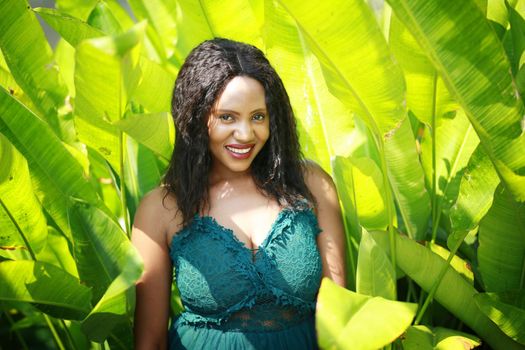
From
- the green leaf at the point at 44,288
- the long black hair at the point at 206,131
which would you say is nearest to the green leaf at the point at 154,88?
the long black hair at the point at 206,131

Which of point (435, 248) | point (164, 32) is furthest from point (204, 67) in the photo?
point (164, 32)

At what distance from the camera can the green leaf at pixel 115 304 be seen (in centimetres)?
113

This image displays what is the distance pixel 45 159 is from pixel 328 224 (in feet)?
1.83

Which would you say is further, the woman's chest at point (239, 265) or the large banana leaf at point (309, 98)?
the large banana leaf at point (309, 98)

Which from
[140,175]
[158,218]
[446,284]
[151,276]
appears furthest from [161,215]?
[446,284]

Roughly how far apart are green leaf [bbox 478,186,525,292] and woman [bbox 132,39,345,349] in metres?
0.28

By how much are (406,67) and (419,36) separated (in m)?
0.39

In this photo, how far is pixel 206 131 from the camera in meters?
1.43

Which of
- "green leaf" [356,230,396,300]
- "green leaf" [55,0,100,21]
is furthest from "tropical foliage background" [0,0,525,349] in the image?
"green leaf" [55,0,100,21]

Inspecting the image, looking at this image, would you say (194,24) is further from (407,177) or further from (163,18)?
(407,177)

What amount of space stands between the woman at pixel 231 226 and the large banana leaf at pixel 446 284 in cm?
13

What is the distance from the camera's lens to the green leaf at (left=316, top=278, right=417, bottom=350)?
1.01 m

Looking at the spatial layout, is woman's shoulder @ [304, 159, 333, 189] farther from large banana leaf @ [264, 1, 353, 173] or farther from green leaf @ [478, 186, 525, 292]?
green leaf @ [478, 186, 525, 292]

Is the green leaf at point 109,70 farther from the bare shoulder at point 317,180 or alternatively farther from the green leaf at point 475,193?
the green leaf at point 475,193
